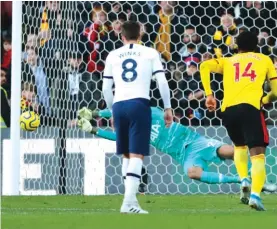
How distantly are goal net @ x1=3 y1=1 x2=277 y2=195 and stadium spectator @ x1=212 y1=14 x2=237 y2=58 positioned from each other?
0.01 m

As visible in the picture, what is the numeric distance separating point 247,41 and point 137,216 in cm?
218

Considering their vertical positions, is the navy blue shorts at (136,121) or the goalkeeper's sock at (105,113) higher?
the goalkeeper's sock at (105,113)

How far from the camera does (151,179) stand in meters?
13.4

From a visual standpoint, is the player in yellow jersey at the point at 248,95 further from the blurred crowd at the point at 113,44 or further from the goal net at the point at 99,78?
the blurred crowd at the point at 113,44

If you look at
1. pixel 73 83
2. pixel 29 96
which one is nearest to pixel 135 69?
pixel 73 83

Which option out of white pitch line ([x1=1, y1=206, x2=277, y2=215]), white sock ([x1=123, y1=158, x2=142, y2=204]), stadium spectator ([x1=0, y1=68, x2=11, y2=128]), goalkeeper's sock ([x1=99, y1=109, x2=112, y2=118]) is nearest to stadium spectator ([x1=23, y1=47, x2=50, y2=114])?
stadium spectator ([x1=0, y1=68, x2=11, y2=128])

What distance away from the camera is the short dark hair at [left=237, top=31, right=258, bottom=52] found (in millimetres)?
10070

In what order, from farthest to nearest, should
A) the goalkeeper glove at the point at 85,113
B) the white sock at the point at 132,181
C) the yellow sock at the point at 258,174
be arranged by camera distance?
the goalkeeper glove at the point at 85,113
the yellow sock at the point at 258,174
the white sock at the point at 132,181

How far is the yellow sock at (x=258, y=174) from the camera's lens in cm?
978

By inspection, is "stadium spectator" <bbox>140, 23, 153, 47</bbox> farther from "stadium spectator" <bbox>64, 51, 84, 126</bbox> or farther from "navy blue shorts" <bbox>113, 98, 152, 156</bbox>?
"navy blue shorts" <bbox>113, 98, 152, 156</bbox>

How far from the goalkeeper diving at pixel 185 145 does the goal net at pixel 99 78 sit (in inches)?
11.1

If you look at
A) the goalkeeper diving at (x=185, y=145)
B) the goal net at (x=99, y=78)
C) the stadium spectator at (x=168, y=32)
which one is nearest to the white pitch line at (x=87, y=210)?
the goalkeeper diving at (x=185, y=145)

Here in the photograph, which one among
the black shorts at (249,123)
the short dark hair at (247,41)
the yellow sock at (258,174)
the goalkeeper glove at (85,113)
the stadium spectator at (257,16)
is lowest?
the yellow sock at (258,174)

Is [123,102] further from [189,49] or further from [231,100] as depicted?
[189,49]
